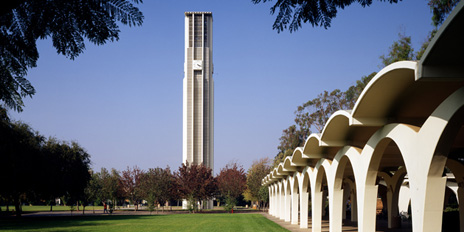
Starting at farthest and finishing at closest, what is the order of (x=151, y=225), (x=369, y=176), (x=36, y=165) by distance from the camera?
(x=36, y=165) → (x=151, y=225) → (x=369, y=176)

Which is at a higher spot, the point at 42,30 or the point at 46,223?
the point at 42,30

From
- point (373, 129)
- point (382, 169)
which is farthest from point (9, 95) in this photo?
point (382, 169)

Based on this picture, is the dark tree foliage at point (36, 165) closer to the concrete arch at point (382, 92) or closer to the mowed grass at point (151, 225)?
the mowed grass at point (151, 225)

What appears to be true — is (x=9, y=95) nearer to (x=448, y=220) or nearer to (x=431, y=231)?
(x=431, y=231)

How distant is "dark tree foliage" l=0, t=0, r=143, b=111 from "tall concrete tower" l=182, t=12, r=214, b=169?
9050 cm

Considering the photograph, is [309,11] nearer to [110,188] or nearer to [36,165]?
[36,165]

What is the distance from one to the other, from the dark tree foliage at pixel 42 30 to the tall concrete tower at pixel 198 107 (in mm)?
90497

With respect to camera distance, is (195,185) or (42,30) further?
(195,185)

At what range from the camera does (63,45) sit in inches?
138

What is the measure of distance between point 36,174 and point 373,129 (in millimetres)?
33034

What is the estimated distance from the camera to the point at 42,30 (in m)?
3.37

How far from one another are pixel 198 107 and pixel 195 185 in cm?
3280

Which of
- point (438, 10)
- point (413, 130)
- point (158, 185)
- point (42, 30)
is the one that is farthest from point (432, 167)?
point (158, 185)

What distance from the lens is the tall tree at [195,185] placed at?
63938 millimetres
